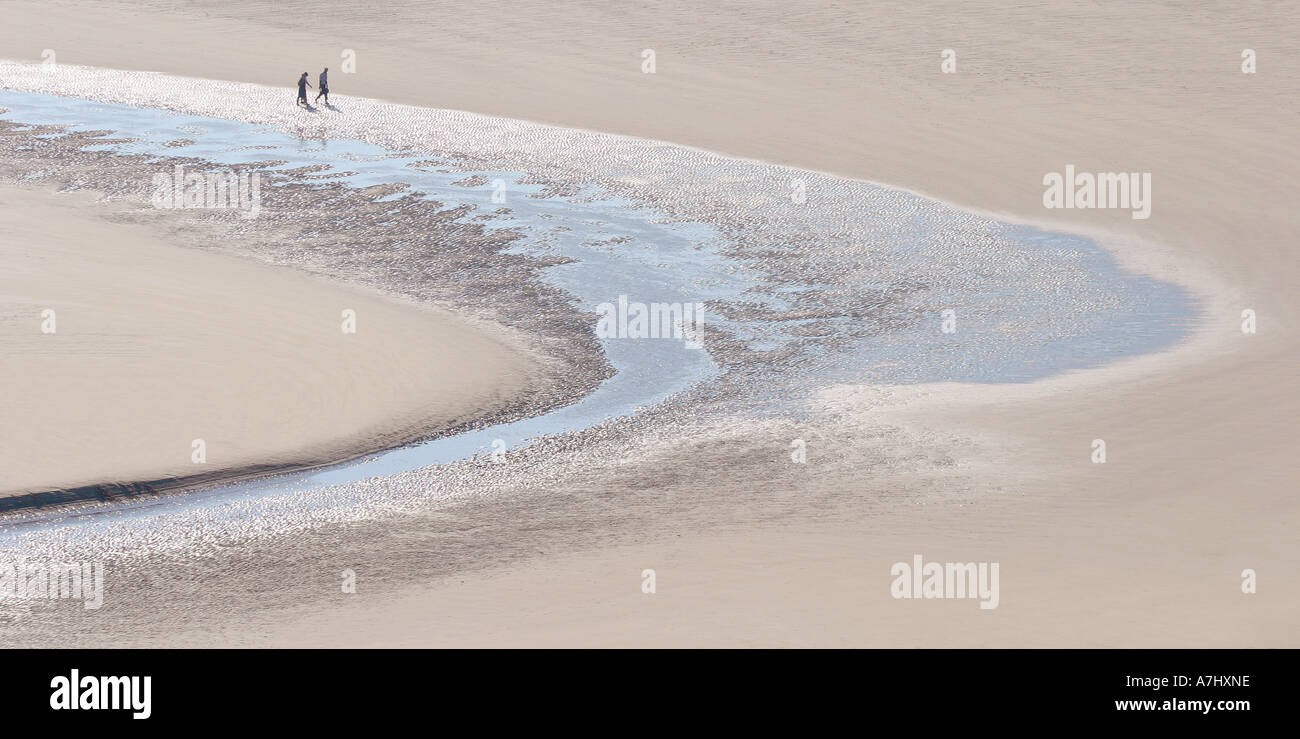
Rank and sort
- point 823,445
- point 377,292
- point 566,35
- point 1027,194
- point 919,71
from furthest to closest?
point 566,35 → point 919,71 → point 1027,194 → point 377,292 → point 823,445

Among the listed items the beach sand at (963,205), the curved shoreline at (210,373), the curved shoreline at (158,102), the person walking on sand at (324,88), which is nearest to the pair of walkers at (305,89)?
the person walking on sand at (324,88)

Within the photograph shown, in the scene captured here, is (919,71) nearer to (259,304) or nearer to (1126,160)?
(1126,160)

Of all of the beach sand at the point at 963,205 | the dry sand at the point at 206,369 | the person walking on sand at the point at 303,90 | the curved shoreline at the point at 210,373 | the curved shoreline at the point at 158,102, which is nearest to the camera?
the beach sand at the point at 963,205

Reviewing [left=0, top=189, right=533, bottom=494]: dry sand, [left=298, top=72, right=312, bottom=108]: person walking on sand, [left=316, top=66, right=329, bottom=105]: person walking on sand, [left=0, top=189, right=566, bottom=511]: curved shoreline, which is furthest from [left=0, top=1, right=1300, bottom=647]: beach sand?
[left=0, top=189, right=533, bottom=494]: dry sand

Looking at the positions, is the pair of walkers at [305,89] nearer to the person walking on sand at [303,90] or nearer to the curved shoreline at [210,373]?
the person walking on sand at [303,90]

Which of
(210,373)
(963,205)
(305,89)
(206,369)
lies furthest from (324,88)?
(210,373)
